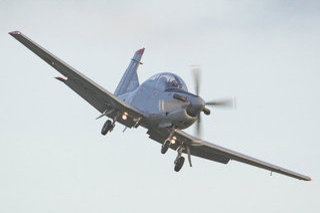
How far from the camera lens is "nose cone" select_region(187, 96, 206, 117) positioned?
29.6m

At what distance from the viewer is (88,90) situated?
32.9 meters

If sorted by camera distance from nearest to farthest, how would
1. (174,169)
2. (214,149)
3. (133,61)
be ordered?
1. (174,169)
2. (214,149)
3. (133,61)

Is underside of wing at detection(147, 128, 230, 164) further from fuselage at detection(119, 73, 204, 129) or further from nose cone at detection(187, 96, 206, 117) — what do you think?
nose cone at detection(187, 96, 206, 117)

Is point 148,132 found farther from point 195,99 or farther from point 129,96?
point 195,99

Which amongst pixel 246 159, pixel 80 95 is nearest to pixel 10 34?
pixel 80 95

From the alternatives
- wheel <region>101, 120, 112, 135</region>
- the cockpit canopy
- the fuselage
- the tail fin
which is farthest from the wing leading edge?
the tail fin

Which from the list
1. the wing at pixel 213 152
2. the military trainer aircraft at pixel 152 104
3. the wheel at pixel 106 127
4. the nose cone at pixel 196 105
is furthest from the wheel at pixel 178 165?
the nose cone at pixel 196 105

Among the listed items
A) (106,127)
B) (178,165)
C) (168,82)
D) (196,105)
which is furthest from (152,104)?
(178,165)

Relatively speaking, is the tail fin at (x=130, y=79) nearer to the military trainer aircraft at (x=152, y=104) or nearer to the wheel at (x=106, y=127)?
the military trainer aircraft at (x=152, y=104)

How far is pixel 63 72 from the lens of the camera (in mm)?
31875

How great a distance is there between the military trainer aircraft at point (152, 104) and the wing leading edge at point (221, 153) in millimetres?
58

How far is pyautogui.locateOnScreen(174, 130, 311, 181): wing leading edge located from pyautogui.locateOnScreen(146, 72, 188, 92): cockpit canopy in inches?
148

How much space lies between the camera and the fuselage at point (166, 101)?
30.0 m

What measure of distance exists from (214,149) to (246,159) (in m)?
2.35
